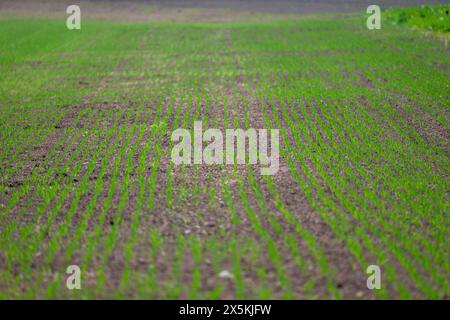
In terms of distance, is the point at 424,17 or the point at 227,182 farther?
the point at 424,17

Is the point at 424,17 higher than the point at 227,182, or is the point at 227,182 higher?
the point at 424,17

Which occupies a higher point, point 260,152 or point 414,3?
point 414,3

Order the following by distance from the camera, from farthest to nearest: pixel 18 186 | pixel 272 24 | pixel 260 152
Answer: pixel 272 24, pixel 260 152, pixel 18 186

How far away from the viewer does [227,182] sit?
7.17 metres

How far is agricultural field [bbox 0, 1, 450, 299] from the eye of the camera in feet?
16.5

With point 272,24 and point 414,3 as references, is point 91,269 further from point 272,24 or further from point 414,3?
point 414,3

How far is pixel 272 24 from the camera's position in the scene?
23.3m

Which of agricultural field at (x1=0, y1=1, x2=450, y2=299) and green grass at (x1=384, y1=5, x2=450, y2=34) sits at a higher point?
green grass at (x1=384, y1=5, x2=450, y2=34)

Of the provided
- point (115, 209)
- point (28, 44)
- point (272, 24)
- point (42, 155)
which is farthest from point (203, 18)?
point (115, 209)

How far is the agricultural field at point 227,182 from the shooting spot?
504 cm

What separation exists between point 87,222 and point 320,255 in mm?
2448

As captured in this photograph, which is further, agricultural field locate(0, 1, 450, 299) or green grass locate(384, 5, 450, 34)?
green grass locate(384, 5, 450, 34)

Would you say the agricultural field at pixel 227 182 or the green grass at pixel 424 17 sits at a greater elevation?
the green grass at pixel 424 17
